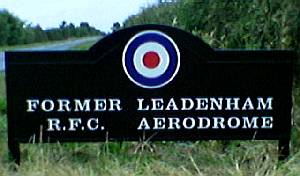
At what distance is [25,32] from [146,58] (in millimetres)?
46614

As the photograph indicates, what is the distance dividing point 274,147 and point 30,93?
7.81 ft

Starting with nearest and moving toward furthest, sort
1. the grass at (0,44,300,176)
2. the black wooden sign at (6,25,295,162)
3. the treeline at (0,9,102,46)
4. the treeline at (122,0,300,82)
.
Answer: the grass at (0,44,300,176) → the black wooden sign at (6,25,295,162) → the treeline at (122,0,300,82) → the treeline at (0,9,102,46)

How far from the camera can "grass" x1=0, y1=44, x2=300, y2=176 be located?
6484 millimetres

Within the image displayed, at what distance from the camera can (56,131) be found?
22.4 ft

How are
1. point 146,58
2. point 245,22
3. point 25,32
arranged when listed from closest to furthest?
point 146,58
point 245,22
point 25,32

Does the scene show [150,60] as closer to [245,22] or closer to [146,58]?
[146,58]

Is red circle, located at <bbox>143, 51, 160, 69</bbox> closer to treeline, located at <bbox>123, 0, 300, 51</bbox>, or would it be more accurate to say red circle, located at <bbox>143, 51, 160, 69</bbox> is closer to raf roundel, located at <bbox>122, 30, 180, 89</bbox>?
raf roundel, located at <bbox>122, 30, 180, 89</bbox>

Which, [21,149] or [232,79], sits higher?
[232,79]

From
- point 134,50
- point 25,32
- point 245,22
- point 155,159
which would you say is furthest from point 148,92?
point 25,32

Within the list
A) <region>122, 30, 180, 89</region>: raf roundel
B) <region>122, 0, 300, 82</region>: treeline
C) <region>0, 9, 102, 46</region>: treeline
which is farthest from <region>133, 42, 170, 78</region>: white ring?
<region>0, 9, 102, 46</region>: treeline

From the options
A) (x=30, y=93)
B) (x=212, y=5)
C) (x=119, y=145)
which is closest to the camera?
(x=30, y=93)

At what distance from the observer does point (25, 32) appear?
52531 millimetres

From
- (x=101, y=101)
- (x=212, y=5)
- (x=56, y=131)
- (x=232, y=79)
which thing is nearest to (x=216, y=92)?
(x=232, y=79)

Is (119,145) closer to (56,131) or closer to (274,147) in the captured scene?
(56,131)
